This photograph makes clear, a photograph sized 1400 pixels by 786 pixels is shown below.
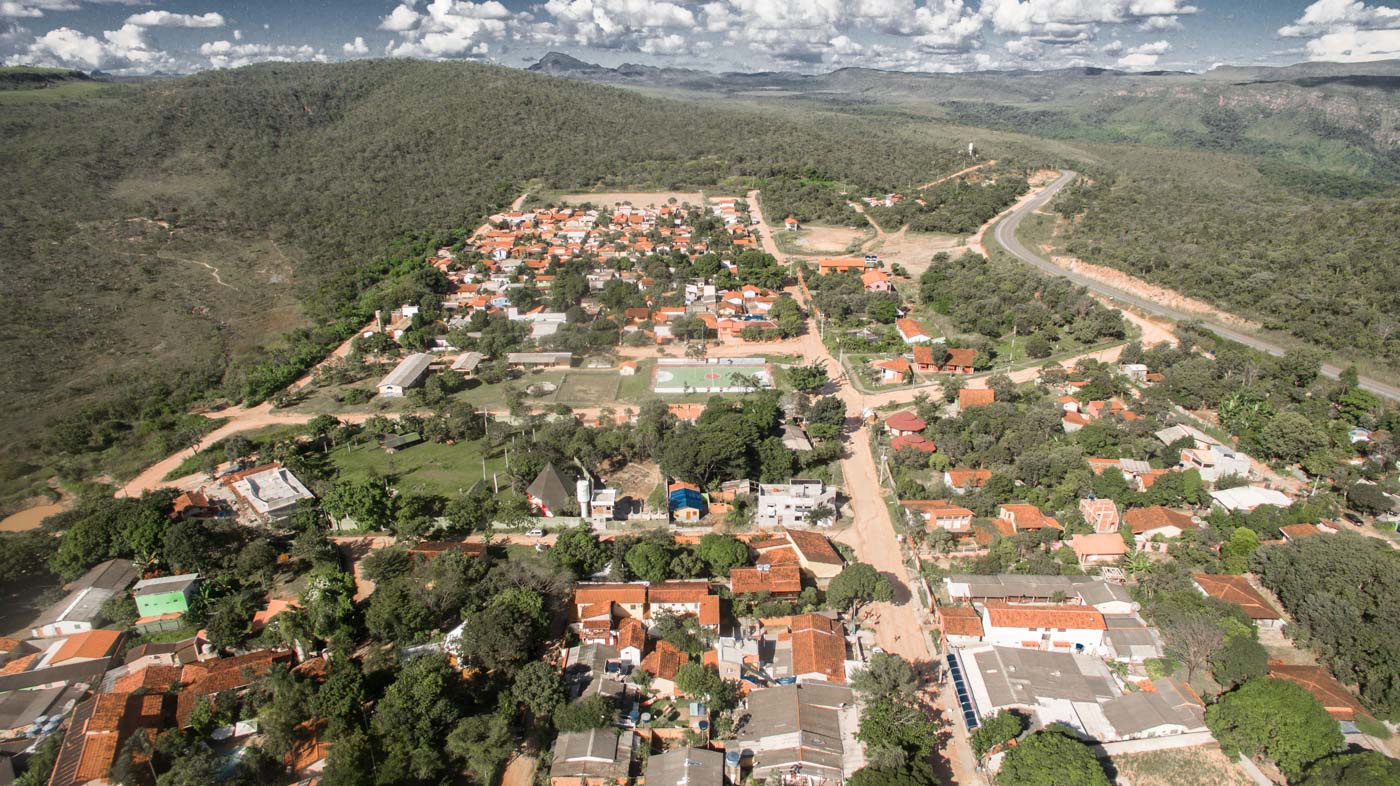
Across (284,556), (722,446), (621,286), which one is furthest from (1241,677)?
(621,286)

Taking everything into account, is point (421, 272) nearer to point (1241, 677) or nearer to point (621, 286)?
point (621, 286)

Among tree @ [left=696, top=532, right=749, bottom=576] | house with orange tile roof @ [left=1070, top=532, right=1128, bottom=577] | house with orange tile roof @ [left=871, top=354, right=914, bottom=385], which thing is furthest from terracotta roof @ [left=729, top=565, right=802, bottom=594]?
house with orange tile roof @ [left=871, top=354, right=914, bottom=385]

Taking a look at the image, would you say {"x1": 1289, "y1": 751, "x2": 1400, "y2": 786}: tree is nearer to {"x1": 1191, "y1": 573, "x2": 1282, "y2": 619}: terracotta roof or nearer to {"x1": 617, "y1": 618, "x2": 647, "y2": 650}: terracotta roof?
{"x1": 1191, "y1": 573, "x2": 1282, "y2": 619}: terracotta roof

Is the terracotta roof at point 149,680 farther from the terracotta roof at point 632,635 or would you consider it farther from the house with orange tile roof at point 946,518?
the house with orange tile roof at point 946,518

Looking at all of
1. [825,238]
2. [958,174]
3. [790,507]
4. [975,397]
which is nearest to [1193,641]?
[790,507]

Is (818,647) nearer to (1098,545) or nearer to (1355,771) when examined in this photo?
(1098,545)

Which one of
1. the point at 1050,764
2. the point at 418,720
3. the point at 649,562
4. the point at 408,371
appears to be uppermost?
the point at 408,371
